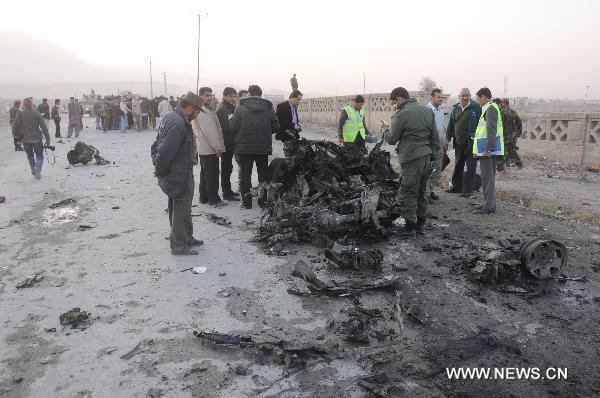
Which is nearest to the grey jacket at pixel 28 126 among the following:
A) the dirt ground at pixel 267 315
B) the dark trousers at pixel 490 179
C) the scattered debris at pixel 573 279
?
the dirt ground at pixel 267 315

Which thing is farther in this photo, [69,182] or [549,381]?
[69,182]

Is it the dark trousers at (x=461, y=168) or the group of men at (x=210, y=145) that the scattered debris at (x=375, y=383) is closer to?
the group of men at (x=210, y=145)

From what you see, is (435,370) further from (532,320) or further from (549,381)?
(532,320)

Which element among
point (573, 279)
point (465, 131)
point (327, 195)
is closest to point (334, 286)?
point (327, 195)

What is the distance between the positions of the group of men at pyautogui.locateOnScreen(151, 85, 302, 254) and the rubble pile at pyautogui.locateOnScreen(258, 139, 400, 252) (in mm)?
513

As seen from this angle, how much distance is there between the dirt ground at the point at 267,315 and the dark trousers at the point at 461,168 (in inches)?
70.8

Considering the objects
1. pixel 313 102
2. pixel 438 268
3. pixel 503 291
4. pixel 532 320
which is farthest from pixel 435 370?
pixel 313 102

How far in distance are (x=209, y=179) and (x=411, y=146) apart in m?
3.88

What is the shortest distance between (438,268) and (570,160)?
10.4 m

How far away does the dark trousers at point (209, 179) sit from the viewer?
25.7 feet

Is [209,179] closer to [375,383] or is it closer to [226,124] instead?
[226,124]

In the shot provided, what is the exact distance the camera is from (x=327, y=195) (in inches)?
261

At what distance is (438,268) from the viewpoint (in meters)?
5.25

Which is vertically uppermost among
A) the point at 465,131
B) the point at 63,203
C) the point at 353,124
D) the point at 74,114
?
the point at 74,114
